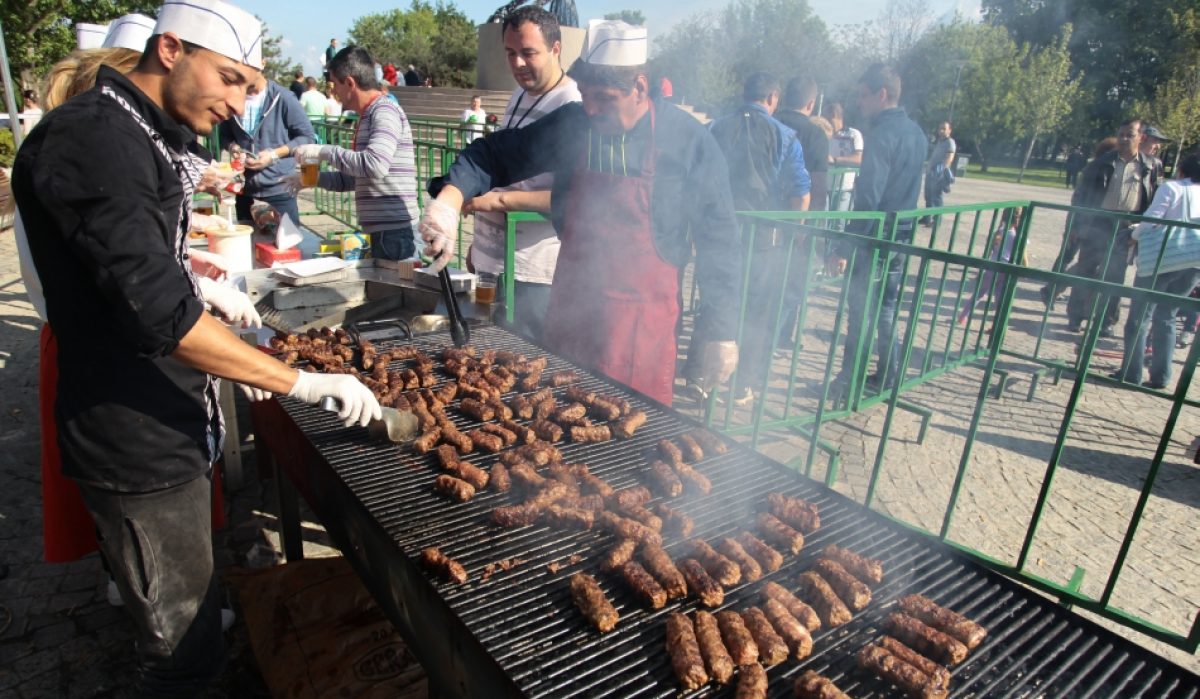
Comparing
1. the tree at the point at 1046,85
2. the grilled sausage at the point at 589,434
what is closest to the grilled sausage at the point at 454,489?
the grilled sausage at the point at 589,434

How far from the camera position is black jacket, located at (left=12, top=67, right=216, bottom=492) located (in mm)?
1803

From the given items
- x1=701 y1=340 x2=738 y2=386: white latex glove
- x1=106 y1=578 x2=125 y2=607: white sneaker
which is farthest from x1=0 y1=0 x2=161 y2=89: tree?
x1=701 y1=340 x2=738 y2=386: white latex glove

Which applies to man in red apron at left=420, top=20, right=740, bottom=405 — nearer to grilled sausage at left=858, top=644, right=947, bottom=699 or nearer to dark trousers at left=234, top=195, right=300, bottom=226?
grilled sausage at left=858, top=644, right=947, bottom=699

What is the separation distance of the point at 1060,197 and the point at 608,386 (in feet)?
96.0

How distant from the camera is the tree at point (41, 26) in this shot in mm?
23344

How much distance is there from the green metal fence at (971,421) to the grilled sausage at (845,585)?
4.14ft

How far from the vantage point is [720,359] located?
3.83m

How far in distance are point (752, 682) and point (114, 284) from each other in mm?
2023

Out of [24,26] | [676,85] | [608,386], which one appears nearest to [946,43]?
[676,85]

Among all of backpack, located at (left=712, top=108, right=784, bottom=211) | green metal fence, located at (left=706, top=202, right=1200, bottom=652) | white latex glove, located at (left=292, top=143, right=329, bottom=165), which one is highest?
backpack, located at (left=712, top=108, right=784, bottom=211)

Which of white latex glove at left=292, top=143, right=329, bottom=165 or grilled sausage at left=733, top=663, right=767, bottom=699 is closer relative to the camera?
grilled sausage at left=733, top=663, right=767, bottom=699

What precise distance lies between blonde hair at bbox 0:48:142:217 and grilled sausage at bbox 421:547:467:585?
1911mm

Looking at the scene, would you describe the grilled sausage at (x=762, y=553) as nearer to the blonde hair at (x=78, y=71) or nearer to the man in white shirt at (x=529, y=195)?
the blonde hair at (x=78, y=71)

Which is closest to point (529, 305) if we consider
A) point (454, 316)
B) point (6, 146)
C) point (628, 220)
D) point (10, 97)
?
point (454, 316)
